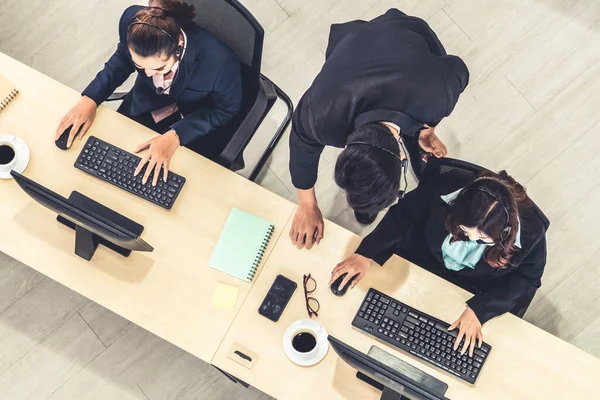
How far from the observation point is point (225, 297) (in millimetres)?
1952

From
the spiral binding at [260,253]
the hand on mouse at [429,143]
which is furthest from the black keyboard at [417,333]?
the hand on mouse at [429,143]

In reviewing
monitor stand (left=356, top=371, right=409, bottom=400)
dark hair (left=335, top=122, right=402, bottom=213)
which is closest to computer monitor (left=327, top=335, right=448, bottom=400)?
monitor stand (left=356, top=371, right=409, bottom=400)

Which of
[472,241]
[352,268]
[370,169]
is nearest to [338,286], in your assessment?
[352,268]

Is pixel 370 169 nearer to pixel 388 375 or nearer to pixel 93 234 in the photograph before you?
pixel 388 375

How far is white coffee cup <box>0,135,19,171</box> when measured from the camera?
2035mm

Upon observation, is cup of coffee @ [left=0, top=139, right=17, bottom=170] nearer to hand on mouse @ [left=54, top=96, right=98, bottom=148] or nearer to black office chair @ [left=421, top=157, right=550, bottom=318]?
hand on mouse @ [left=54, top=96, right=98, bottom=148]

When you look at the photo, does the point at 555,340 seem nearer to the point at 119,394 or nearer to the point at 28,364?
the point at 119,394

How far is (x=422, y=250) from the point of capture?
2.20 m

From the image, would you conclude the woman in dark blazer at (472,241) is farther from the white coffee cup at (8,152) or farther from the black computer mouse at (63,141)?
the white coffee cup at (8,152)

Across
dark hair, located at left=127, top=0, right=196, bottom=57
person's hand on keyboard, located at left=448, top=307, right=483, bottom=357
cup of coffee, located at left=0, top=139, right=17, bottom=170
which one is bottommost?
cup of coffee, located at left=0, top=139, right=17, bottom=170

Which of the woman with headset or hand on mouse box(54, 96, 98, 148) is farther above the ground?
the woman with headset

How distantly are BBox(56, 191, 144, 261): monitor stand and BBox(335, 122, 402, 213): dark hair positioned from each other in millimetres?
836

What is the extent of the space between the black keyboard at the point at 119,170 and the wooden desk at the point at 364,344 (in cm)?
42

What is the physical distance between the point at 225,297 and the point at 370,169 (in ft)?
2.58
